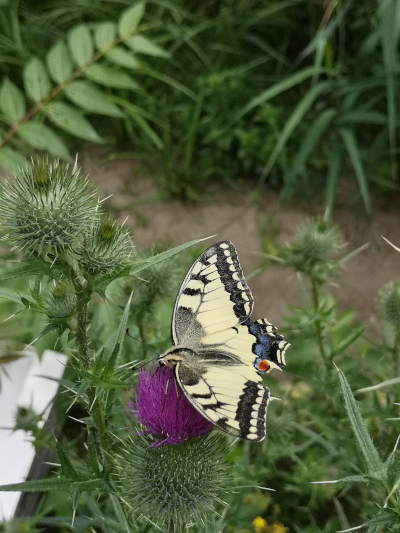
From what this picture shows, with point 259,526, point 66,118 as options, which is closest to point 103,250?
point 259,526

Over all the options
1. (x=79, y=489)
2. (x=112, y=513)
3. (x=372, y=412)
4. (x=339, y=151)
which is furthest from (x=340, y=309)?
(x=79, y=489)

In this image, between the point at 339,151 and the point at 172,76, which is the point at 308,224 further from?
the point at 172,76

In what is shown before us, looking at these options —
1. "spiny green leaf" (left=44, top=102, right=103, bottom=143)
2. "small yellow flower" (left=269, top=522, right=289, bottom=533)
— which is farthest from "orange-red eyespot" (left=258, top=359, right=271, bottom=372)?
"spiny green leaf" (left=44, top=102, right=103, bottom=143)

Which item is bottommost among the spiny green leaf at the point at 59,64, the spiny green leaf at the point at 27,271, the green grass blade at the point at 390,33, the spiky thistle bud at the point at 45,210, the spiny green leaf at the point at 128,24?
the spiny green leaf at the point at 27,271

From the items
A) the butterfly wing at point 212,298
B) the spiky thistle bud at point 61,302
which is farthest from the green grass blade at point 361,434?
the spiky thistle bud at point 61,302

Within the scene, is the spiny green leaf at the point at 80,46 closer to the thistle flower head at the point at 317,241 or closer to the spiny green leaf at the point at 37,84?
the spiny green leaf at the point at 37,84

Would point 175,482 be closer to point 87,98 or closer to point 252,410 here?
point 252,410
